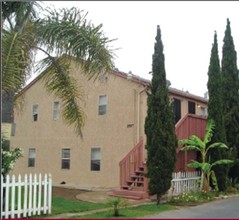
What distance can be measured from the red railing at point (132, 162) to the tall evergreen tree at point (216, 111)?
303 centimetres

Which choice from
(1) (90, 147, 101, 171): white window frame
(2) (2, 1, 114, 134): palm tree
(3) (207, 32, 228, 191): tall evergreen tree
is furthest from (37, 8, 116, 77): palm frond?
(1) (90, 147, 101, 171): white window frame

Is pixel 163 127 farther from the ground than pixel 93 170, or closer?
farther from the ground

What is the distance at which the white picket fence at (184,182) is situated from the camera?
1596cm

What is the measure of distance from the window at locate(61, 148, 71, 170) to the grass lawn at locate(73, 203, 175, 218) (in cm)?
1029

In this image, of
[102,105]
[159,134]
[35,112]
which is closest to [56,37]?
[159,134]

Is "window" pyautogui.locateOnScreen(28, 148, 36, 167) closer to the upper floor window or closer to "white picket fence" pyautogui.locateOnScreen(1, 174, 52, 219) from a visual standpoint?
the upper floor window

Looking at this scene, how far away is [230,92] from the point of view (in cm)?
1955

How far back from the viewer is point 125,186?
56.2 feet

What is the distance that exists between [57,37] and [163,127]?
4830mm

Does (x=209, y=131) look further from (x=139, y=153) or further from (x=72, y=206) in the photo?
(x=72, y=206)

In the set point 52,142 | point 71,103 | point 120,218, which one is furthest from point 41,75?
point 52,142

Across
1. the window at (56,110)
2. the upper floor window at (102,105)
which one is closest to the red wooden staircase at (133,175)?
the upper floor window at (102,105)

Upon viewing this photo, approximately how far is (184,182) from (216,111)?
10.8 feet

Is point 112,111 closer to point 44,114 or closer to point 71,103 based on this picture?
point 44,114
